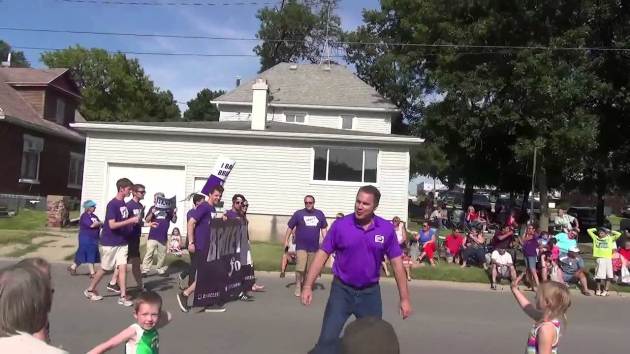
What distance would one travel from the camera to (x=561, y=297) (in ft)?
14.5

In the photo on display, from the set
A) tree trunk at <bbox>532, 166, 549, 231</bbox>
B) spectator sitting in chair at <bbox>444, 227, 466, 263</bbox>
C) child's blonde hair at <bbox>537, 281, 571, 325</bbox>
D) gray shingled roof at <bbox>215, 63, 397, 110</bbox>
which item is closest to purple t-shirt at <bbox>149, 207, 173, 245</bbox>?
spectator sitting in chair at <bbox>444, 227, 466, 263</bbox>

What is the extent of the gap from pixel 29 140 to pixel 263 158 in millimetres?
12098

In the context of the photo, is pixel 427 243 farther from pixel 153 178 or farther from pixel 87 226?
pixel 153 178

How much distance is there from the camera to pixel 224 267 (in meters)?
10.1

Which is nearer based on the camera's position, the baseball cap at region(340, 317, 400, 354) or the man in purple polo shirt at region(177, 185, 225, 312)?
the baseball cap at region(340, 317, 400, 354)

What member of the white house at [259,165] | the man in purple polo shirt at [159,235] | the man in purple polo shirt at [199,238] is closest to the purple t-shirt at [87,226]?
the man in purple polo shirt at [159,235]

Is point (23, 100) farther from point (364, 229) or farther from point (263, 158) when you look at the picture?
point (364, 229)

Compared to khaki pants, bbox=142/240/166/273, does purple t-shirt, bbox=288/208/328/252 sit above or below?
above

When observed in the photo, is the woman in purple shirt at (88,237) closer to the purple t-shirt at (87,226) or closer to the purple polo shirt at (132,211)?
the purple t-shirt at (87,226)

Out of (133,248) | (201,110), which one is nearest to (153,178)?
(133,248)

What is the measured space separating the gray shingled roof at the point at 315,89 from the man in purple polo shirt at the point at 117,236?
27537 mm

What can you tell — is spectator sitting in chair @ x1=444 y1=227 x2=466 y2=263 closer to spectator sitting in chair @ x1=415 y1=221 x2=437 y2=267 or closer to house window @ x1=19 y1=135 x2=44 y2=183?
spectator sitting in chair @ x1=415 y1=221 x2=437 y2=267

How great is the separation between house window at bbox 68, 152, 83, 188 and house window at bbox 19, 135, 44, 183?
3321 mm

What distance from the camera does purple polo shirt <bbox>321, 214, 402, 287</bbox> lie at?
575 cm
